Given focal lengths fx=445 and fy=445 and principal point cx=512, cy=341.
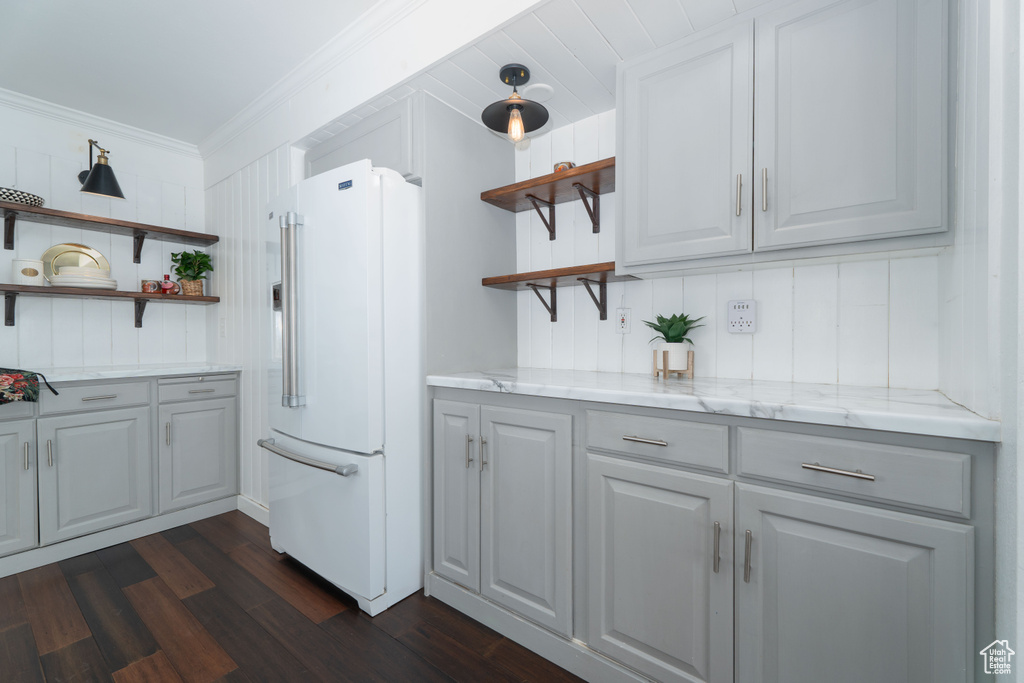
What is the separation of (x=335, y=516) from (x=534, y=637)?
3.13 ft

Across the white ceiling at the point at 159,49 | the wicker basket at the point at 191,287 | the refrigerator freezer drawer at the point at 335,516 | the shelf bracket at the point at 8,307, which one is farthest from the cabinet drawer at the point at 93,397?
the white ceiling at the point at 159,49

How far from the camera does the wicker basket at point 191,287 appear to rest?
3.06m

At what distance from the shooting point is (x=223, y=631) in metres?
1.73

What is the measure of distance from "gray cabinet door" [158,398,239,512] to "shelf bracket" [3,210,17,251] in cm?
122

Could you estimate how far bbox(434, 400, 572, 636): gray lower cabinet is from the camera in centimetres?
156

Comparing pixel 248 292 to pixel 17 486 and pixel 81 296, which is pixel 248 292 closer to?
pixel 81 296

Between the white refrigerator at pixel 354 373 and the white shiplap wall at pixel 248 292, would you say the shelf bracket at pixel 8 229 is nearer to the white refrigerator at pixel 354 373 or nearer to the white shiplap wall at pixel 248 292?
the white shiplap wall at pixel 248 292

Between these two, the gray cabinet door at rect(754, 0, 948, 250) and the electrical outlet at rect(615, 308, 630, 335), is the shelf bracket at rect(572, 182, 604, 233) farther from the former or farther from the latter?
the gray cabinet door at rect(754, 0, 948, 250)

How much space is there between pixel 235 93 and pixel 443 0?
1.59 meters

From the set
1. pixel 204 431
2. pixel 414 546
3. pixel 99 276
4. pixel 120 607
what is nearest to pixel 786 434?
pixel 414 546

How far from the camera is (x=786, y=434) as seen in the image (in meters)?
1.13

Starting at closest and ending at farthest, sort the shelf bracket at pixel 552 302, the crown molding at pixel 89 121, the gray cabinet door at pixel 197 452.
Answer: the shelf bracket at pixel 552 302 < the crown molding at pixel 89 121 < the gray cabinet door at pixel 197 452

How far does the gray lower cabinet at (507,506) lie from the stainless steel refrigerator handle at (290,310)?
0.66 m

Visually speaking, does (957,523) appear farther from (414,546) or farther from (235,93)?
(235,93)
